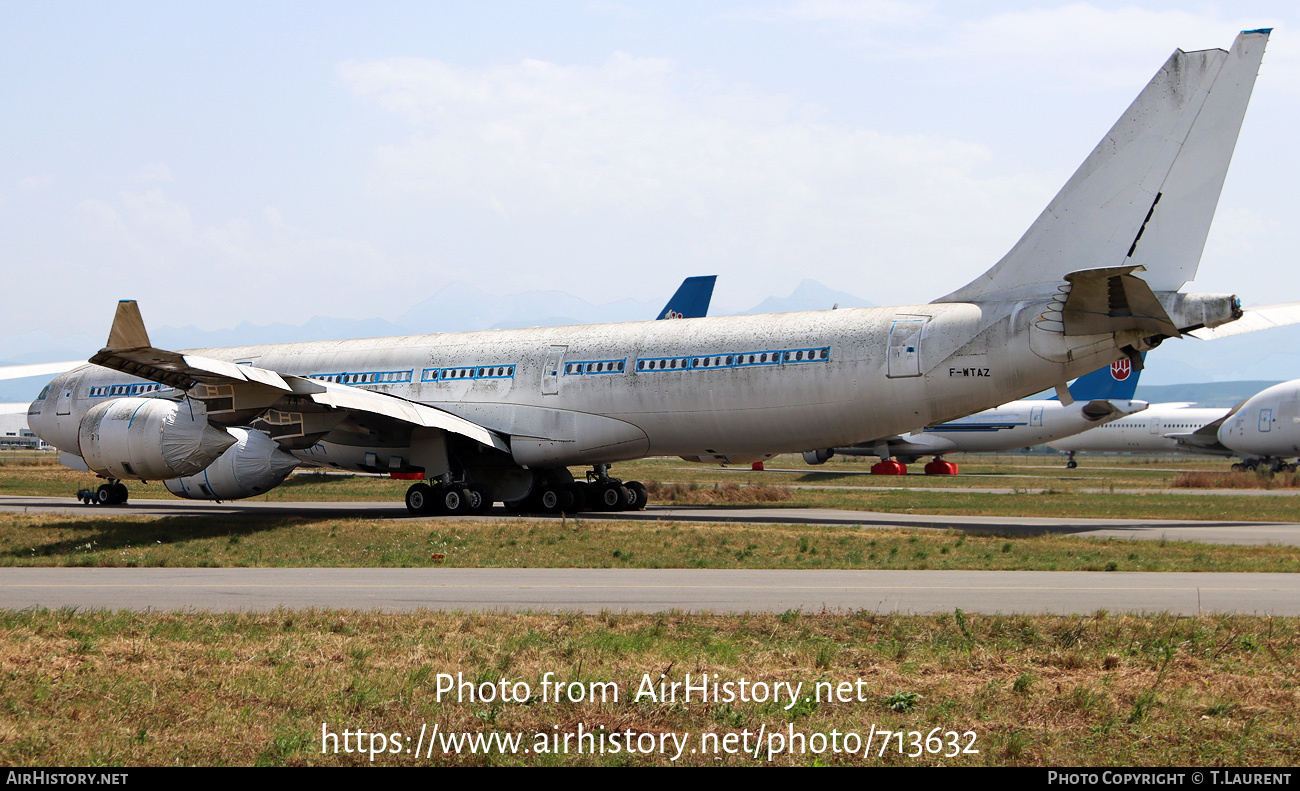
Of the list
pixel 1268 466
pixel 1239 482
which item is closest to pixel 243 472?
pixel 1239 482

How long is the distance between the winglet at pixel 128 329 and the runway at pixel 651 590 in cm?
450

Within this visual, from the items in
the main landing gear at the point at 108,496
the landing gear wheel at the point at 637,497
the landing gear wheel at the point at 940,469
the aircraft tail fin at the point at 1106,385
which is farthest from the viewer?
the landing gear wheel at the point at 940,469

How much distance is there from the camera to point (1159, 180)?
66.3ft

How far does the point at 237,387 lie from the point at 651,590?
36.4 ft

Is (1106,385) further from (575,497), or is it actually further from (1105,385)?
(575,497)

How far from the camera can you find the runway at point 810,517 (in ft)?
70.4

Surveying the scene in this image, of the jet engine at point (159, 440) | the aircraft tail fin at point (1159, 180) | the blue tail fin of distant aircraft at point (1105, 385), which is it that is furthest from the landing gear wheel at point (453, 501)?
the blue tail fin of distant aircraft at point (1105, 385)

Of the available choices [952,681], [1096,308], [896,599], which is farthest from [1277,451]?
[952,681]

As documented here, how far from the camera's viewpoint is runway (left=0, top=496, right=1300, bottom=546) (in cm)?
2147

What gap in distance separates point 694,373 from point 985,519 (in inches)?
305

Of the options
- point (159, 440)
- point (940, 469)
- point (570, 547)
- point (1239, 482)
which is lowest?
point (1239, 482)

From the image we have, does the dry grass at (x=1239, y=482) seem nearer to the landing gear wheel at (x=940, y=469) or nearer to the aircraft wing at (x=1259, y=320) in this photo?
the landing gear wheel at (x=940, y=469)

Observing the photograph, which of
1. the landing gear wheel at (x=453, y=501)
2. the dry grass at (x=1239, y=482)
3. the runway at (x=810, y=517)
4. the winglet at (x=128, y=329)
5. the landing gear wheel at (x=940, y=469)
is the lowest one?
the dry grass at (x=1239, y=482)
